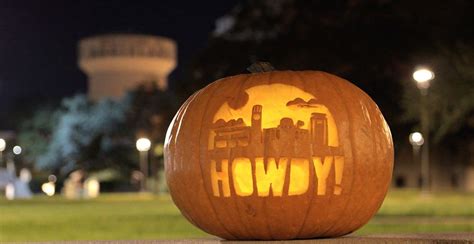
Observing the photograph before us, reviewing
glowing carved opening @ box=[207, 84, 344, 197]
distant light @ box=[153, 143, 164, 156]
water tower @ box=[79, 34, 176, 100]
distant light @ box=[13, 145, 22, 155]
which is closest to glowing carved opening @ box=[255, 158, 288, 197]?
glowing carved opening @ box=[207, 84, 344, 197]

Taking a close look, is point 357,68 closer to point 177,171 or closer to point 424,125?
point 424,125

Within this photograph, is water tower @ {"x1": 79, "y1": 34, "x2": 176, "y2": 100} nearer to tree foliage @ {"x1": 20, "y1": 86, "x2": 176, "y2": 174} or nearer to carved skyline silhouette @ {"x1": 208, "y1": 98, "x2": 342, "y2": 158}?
tree foliage @ {"x1": 20, "y1": 86, "x2": 176, "y2": 174}

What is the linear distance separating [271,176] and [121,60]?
68.9 meters

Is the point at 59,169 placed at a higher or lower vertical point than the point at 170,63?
lower

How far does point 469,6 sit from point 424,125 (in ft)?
19.1

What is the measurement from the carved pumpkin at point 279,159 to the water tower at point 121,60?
67372 millimetres

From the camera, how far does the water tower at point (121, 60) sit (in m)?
73.9

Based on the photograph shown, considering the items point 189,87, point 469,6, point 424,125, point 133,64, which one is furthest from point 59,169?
point 469,6

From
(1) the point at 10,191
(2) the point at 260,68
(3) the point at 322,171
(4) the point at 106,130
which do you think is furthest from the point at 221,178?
(4) the point at 106,130

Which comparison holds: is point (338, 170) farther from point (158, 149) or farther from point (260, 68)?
point (158, 149)

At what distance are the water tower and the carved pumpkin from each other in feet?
221

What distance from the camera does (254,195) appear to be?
5.82 metres

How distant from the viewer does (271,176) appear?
19.0 feet

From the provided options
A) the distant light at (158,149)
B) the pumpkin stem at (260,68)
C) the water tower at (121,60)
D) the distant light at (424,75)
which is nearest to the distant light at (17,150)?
the water tower at (121,60)
